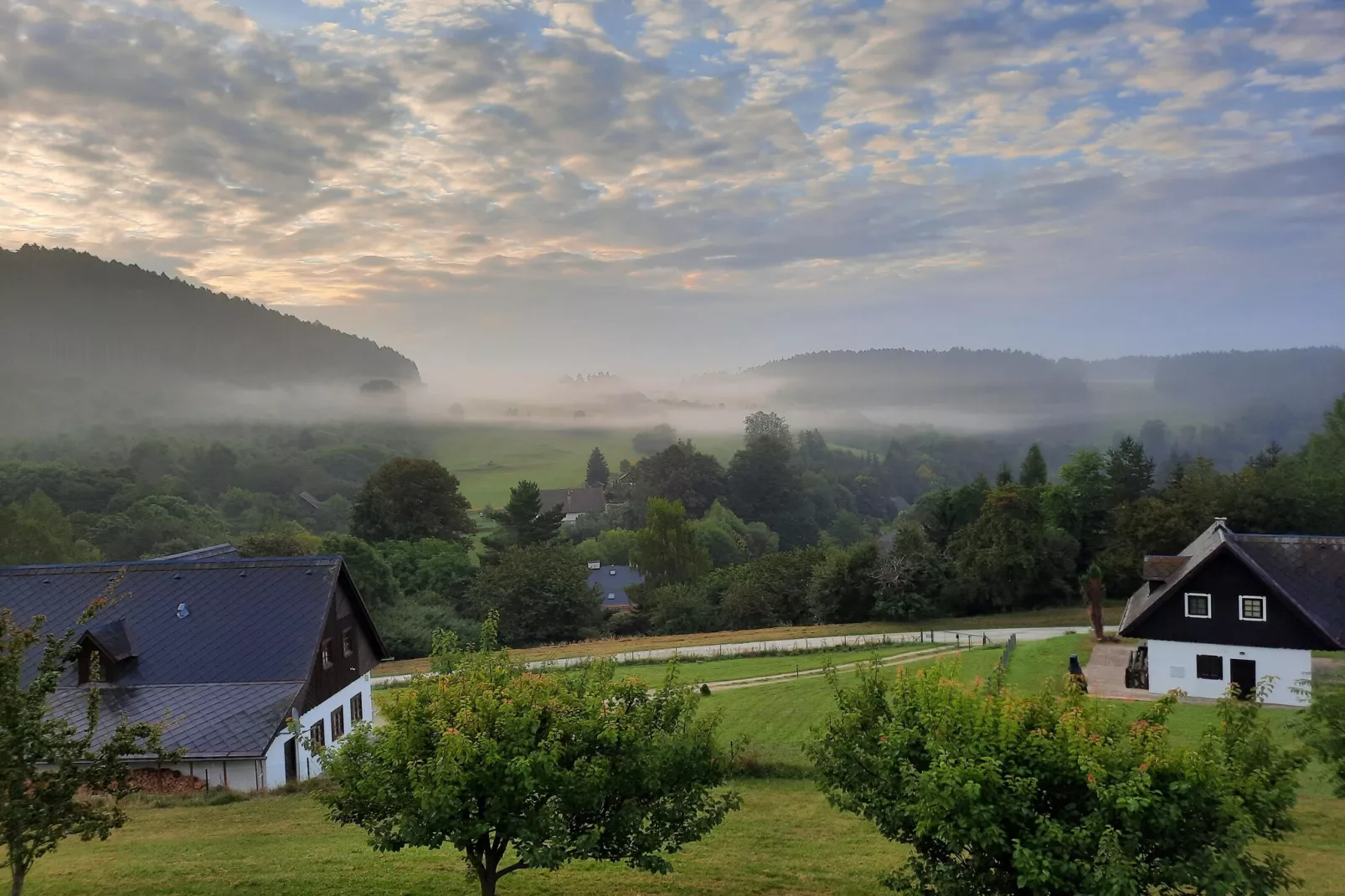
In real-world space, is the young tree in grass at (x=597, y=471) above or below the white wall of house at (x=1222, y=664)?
above

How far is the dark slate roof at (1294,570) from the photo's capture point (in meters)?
32.5

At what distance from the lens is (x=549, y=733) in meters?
10.6

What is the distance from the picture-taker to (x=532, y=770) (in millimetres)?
10266

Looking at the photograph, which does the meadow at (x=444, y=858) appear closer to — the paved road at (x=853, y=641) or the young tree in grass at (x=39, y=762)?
the young tree in grass at (x=39, y=762)

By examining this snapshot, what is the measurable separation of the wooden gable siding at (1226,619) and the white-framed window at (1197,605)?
0.10 meters

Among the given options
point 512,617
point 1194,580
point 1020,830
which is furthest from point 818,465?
point 1020,830

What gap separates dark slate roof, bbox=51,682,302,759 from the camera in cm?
2327

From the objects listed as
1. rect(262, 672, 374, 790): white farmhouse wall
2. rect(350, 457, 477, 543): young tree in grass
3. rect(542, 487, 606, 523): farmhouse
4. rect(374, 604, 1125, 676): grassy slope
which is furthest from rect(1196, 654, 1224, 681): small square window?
rect(542, 487, 606, 523): farmhouse

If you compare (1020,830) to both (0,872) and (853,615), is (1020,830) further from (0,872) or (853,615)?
(853,615)

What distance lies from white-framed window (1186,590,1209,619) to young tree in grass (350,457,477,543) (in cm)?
6285

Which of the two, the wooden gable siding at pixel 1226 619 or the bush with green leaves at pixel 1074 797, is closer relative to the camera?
the bush with green leaves at pixel 1074 797

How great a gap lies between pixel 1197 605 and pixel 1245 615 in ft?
5.04

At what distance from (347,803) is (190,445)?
570 ft

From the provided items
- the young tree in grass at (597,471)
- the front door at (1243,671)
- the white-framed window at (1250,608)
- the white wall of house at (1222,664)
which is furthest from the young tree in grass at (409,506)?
the young tree in grass at (597,471)
